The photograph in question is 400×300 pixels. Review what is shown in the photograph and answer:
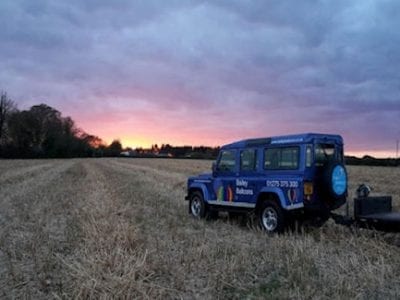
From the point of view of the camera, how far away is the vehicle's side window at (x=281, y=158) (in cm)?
1064

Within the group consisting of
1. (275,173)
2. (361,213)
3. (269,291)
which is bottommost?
(269,291)

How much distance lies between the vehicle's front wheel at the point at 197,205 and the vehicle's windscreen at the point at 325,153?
4.25 m

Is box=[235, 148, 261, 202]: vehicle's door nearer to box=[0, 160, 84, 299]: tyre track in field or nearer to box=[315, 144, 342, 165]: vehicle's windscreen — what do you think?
box=[315, 144, 342, 165]: vehicle's windscreen

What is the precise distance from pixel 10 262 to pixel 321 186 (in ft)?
21.1

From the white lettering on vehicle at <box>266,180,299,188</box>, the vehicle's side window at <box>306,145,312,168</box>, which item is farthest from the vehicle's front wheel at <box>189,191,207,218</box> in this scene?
the vehicle's side window at <box>306,145,312,168</box>

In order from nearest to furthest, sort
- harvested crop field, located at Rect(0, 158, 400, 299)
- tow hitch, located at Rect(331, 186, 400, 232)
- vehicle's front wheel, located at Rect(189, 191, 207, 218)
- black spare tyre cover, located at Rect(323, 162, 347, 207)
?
harvested crop field, located at Rect(0, 158, 400, 299) → tow hitch, located at Rect(331, 186, 400, 232) → black spare tyre cover, located at Rect(323, 162, 347, 207) → vehicle's front wheel, located at Rect(189, 191, 207, 218)

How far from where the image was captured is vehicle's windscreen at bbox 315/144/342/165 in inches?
412

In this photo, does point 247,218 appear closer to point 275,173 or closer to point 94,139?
point 275,173

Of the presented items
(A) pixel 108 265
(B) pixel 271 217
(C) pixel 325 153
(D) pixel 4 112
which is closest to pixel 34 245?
(A) pixel 108 265

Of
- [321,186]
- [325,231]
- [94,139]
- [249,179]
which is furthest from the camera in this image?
[94,139]

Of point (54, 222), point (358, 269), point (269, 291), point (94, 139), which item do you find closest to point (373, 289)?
point (358, 269)

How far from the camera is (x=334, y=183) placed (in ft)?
33.8

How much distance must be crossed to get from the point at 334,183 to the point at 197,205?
492 cm

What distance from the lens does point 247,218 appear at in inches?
516
